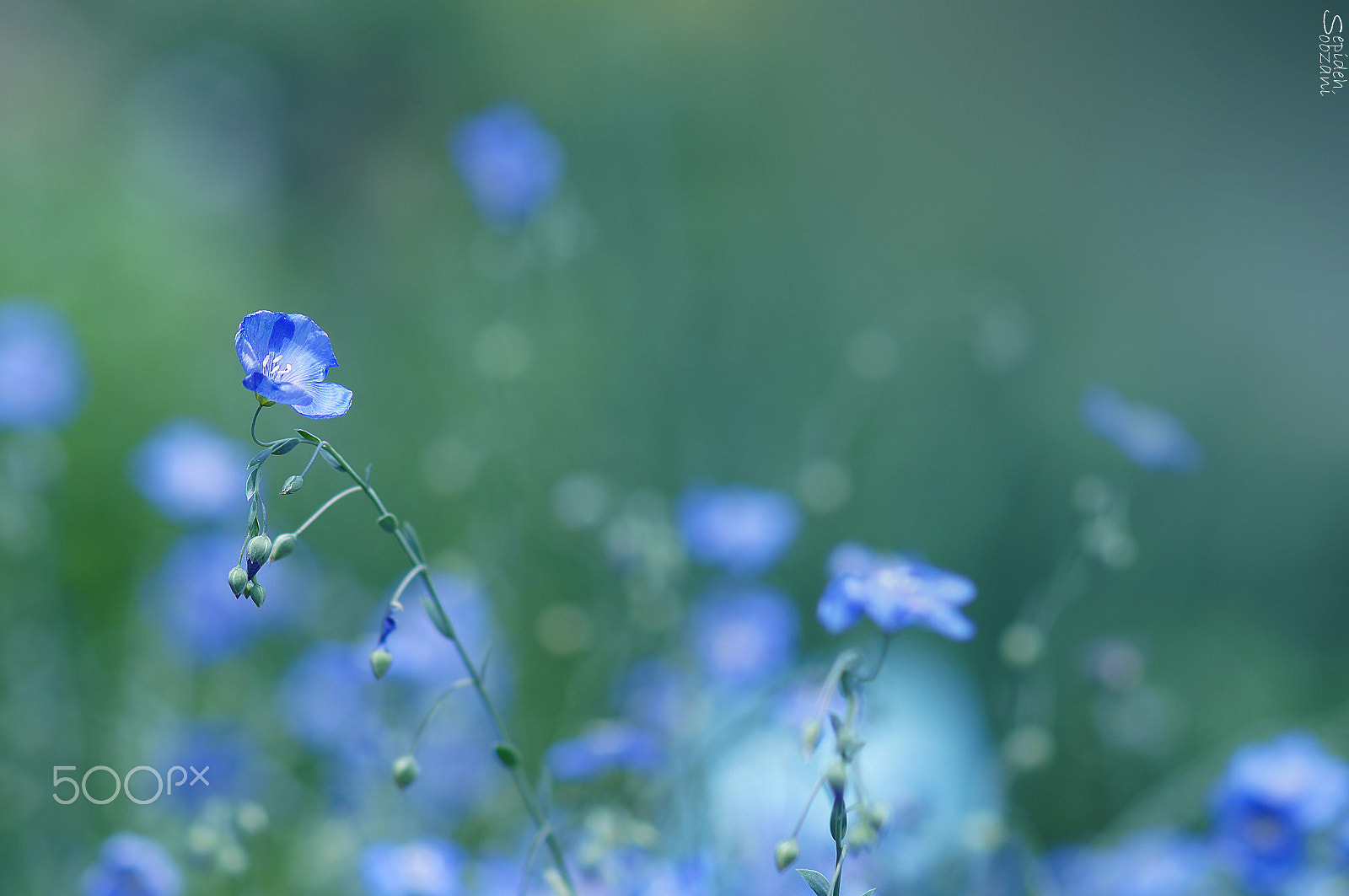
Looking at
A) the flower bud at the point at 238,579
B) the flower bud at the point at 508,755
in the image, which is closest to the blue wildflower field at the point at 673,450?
the flower bud at the point at 238,579

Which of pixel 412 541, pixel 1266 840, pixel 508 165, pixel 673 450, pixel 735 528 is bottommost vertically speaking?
pixel 412 541

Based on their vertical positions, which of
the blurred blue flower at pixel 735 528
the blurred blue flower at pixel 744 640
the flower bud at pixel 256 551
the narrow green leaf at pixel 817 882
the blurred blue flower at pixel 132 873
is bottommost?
the narrow green leaf at pixel 817 882

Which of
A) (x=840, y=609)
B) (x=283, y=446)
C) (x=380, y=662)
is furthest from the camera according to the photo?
(x=840, y=609)

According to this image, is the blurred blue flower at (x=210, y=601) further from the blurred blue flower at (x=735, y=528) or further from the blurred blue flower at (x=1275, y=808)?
the blurred blue flower at (x=1275, y=808)

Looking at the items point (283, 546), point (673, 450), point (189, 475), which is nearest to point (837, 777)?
point (283, 546)

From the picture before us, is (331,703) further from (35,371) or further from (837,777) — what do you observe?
(837,777)

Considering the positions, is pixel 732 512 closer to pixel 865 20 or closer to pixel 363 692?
pixel 363 692
